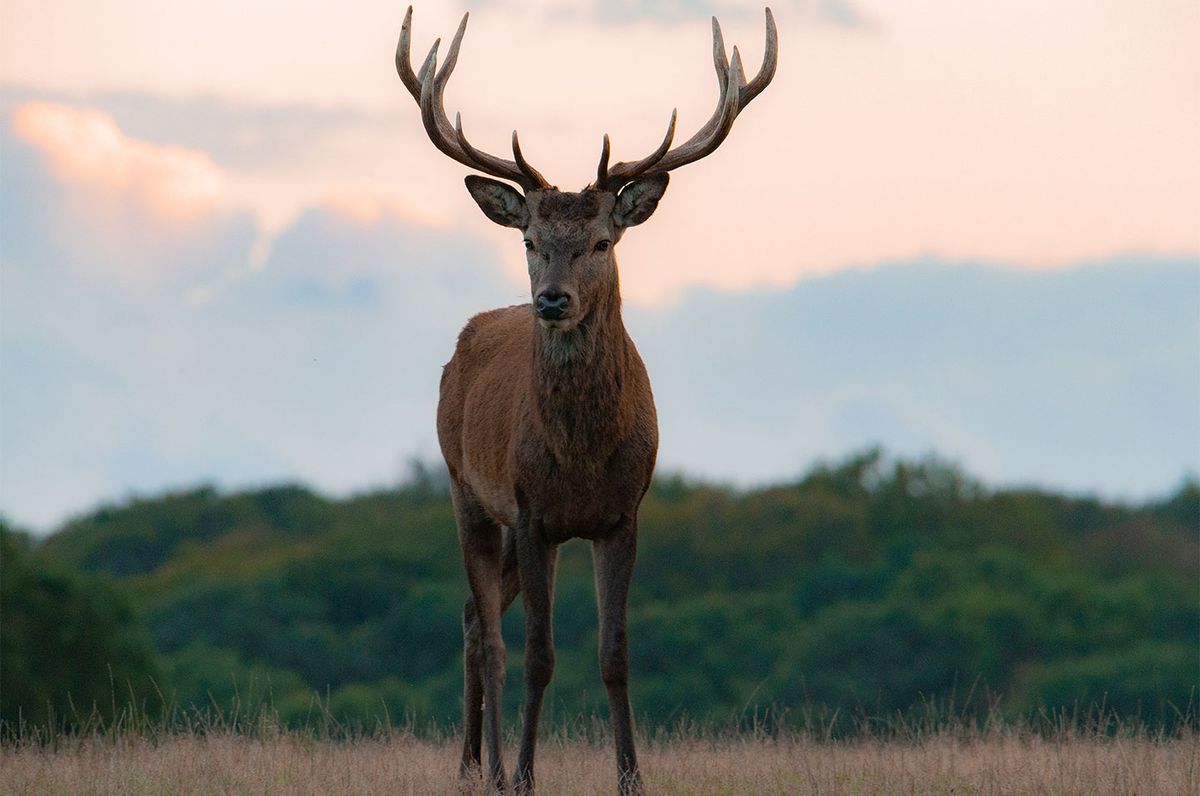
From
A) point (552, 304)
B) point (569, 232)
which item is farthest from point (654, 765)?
point (569, 232)

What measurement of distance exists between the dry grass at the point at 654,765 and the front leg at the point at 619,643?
0.17 metres

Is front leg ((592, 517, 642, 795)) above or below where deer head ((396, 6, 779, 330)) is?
below

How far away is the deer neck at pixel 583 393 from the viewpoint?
8.69 m

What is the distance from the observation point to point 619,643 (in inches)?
337

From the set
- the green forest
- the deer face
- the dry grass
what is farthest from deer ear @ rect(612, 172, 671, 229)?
the green forest

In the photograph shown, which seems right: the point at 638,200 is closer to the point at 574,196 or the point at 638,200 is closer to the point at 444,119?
the point at 574,196

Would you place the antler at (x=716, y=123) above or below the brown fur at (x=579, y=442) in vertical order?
above

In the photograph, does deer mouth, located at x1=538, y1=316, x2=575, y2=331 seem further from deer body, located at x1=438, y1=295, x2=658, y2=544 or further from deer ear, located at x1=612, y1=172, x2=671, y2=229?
deer ear, located at x1=612, y1=172, x2=671, y2=229

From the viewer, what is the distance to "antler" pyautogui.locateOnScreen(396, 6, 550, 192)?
9.09 metres

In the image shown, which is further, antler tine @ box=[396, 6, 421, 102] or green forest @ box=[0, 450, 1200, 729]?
A: green forest @ box=[0, 450, 1200, 729]

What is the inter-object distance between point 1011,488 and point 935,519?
5767 mm

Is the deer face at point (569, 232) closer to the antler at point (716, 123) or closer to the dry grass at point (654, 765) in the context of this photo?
the antler at point (716, 123)

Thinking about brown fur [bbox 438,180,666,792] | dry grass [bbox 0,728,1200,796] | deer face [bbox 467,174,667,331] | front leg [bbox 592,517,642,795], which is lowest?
dry grass [bbox 0,728,1200,796]

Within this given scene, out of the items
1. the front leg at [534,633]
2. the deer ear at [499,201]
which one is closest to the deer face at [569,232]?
the deer ear at [499,201]
